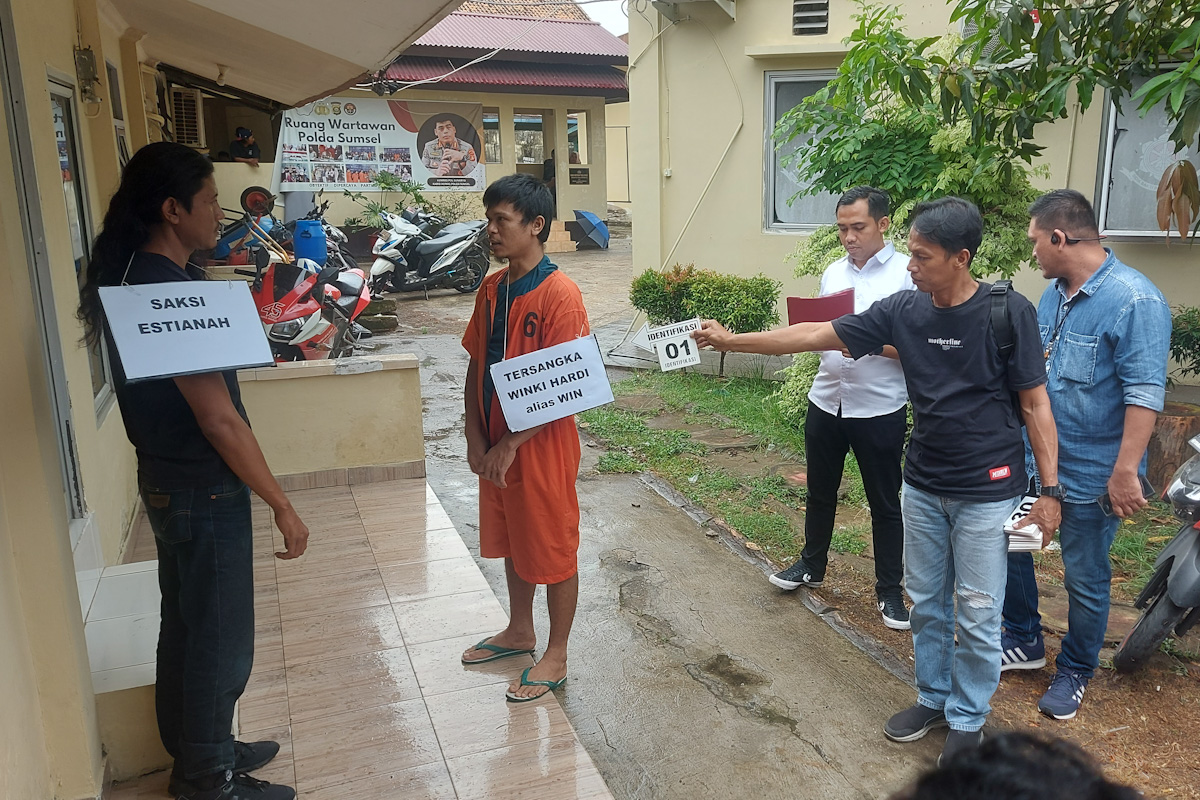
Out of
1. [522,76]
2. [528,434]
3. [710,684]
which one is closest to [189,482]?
[528,434]

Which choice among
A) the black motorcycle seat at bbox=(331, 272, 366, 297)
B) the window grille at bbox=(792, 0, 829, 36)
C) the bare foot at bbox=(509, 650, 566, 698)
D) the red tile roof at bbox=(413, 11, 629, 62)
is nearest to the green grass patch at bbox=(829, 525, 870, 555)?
the bare foot at bbox=(509, 650, 566, 698)

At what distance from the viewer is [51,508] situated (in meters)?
2.33

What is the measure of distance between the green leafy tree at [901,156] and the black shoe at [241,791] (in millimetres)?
3956

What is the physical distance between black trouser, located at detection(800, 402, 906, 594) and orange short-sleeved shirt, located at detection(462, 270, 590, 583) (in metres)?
1.34

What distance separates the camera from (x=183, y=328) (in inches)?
86.6

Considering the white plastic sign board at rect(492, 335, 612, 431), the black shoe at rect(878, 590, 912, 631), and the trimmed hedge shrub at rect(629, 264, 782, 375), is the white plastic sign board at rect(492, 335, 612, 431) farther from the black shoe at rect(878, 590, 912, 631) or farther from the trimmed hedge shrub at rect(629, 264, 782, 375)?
the trimmed hedge shrub at rect(629, 264, 782, 375)

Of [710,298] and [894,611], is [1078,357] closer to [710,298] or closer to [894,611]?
[894,611]

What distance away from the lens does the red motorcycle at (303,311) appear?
7.72 meters

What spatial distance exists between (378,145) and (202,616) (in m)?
16.4

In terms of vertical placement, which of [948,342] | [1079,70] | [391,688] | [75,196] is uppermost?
[1079,70]

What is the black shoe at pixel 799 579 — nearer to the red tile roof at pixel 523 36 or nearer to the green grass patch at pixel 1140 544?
the green grass patch at pixel 1140 544

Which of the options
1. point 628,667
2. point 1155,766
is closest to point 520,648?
point 628,667

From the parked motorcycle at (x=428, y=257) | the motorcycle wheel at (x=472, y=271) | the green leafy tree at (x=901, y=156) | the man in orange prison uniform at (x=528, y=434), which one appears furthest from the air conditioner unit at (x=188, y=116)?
the man in orange prison uniform at (x=528, y=434)

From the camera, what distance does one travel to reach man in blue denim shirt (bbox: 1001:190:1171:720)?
304cm
